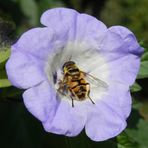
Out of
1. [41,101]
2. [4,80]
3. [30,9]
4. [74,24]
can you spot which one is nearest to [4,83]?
[4,80]

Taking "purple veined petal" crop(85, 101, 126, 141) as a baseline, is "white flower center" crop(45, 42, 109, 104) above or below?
above

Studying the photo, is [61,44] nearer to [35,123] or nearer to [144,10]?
[35,123]

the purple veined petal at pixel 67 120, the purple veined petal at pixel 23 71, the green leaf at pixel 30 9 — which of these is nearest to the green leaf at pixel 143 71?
the purple veined petal at pixel 67 120

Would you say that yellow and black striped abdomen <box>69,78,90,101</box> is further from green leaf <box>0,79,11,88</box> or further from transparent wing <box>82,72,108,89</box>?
green leaf <box>0,79,11,88</box>

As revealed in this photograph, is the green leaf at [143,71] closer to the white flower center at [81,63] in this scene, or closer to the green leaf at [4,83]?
the white flower center at [81,63]

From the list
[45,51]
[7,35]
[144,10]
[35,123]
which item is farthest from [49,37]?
[144,10]

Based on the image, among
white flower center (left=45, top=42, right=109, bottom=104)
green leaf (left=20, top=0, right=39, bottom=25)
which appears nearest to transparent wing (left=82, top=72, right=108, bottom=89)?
white flower center (left=45, top=42, right=109, bottom=104)

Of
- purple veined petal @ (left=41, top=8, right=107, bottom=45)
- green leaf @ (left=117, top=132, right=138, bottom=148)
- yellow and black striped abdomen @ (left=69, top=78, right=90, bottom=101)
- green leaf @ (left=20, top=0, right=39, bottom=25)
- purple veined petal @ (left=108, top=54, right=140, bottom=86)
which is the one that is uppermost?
purple veined petal @ (left=41, top=8, right=107, bottom=45)

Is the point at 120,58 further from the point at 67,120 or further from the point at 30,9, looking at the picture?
the point at 30,9
